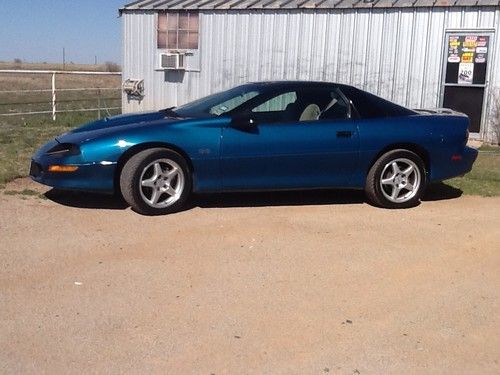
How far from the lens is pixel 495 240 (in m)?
6.07

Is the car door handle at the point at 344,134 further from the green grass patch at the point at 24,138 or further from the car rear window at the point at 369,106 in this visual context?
the green grass patch at the point at 24,138

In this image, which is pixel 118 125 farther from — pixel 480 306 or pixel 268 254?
pixel 480 306

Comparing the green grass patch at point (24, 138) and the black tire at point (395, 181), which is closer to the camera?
the black tire at point (395, 181)

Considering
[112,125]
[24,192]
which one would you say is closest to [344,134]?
[112,125]

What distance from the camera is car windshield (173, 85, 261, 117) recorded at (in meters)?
7.07

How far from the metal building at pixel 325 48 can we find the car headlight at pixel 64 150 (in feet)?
23.2

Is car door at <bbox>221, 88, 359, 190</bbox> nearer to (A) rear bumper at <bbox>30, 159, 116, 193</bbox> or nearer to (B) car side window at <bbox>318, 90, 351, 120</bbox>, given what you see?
(B) car side window at <bbox>318, 90, 351, 120</bbox>

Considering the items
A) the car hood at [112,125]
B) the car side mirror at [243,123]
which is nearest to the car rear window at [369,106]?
the car side mirror at [243,123]

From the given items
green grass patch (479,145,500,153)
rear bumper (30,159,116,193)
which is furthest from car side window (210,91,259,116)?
green grass patch (479,145,500,153)

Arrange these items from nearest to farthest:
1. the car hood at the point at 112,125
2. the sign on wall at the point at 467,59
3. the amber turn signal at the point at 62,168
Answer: the amber turn signal at the point at 62,168 → the car hood at the point at 112,125 → the sign on wall at the point at 467,59

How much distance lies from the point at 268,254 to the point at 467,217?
2.43m

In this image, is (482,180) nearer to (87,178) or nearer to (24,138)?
(87,178)

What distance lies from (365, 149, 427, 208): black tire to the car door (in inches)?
10.3

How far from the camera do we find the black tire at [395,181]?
721cm
